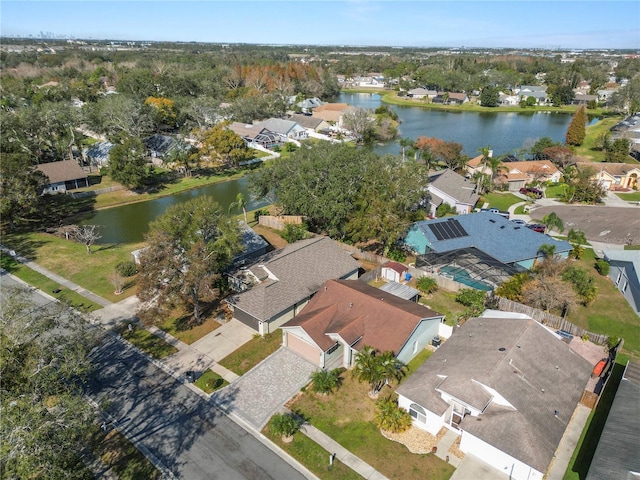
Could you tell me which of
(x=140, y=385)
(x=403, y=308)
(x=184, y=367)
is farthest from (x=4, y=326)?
(x=403, y=308)

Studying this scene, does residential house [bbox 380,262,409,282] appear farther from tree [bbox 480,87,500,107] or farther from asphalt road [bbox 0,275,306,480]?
tree [bbox 480,87,500,107]

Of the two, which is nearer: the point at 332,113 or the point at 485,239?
the point at 485,239

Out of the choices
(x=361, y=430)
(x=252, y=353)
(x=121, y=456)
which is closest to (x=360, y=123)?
(x=252, y=353)

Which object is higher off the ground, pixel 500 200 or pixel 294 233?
pixel 294 233

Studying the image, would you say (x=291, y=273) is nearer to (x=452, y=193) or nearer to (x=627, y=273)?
(x=627, y=273)

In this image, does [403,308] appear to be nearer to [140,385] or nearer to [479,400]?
[479,400]

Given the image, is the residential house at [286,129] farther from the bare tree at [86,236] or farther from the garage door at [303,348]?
the garage door at [303,348]
